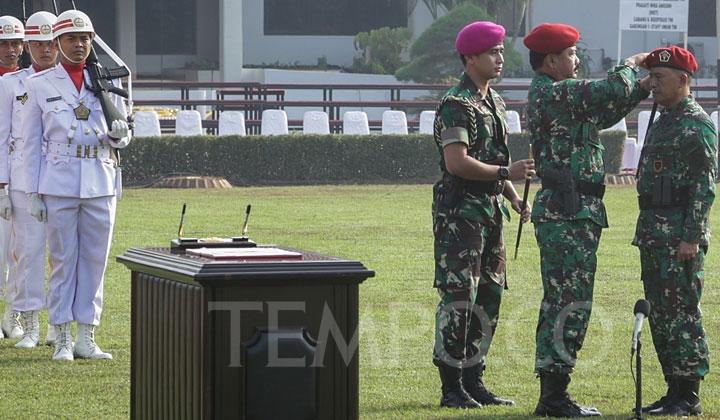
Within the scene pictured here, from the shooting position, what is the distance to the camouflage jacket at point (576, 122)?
7098 mm

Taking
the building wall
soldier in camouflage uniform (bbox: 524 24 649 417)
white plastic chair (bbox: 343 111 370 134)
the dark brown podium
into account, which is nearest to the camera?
the dark brown podium

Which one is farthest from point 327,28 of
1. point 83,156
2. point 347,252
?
point 83,156

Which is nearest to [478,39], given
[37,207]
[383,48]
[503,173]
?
[503,173]

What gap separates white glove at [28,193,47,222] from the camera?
30.0 feet

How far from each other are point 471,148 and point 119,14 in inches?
1156

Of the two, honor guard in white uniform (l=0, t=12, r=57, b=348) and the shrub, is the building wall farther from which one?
honor guard in white uniform (l=0, t=12, r=57, b=348)

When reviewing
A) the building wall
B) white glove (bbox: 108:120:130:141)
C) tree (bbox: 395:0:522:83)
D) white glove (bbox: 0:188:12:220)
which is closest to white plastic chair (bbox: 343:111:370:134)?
tree (bbox: 395:0:522:83)

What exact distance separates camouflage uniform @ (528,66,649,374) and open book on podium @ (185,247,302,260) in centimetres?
157

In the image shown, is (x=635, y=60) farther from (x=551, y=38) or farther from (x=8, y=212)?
(x=8, y=212)

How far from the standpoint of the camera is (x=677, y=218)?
24.2ft

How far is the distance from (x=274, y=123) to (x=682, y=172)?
19.3 metres

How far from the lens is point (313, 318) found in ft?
18.7

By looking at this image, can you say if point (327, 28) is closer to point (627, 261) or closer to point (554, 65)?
point (627, 261)

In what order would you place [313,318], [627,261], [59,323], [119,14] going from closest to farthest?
[313,318] < [59,323] < [627,261] < [119,14]
